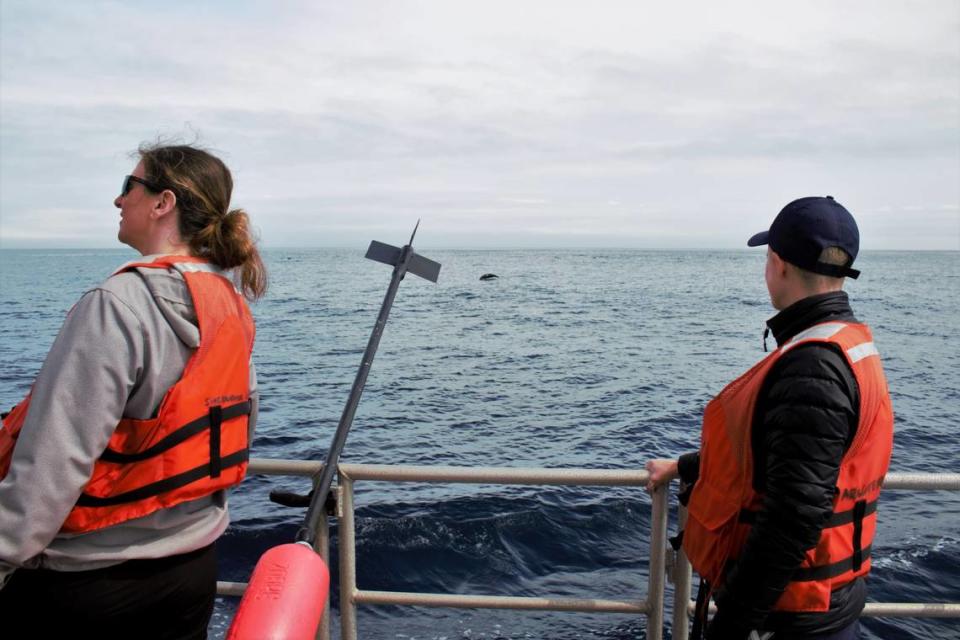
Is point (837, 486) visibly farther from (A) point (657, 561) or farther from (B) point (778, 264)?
(A) point (657, 561)

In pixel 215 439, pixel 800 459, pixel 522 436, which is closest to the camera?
pixel 800 459

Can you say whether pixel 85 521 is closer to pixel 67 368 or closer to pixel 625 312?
pixel 67 368

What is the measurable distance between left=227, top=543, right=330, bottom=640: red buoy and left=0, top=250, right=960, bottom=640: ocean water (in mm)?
5105

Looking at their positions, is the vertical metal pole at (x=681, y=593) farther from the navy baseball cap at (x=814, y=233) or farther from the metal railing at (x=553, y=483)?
the navy baseball cap at (x=814, y=233)

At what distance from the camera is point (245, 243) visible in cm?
257

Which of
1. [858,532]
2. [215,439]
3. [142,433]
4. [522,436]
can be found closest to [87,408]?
[142,433]

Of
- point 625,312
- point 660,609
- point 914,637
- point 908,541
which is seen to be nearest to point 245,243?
point 660,609

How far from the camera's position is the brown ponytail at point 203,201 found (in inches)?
95.4

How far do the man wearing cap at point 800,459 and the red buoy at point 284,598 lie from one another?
1.26 metres

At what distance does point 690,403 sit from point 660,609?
16575 mm

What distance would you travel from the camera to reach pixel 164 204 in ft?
7.96

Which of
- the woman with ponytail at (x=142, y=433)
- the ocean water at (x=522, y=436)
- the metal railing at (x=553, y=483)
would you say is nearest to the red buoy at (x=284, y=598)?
the woman with ponytail at (x=142, y=433)

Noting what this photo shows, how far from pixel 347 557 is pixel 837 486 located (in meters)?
2.08

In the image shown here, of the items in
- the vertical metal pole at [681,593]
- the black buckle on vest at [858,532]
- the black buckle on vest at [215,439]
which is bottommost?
the vertical metal pole at [681,593]
